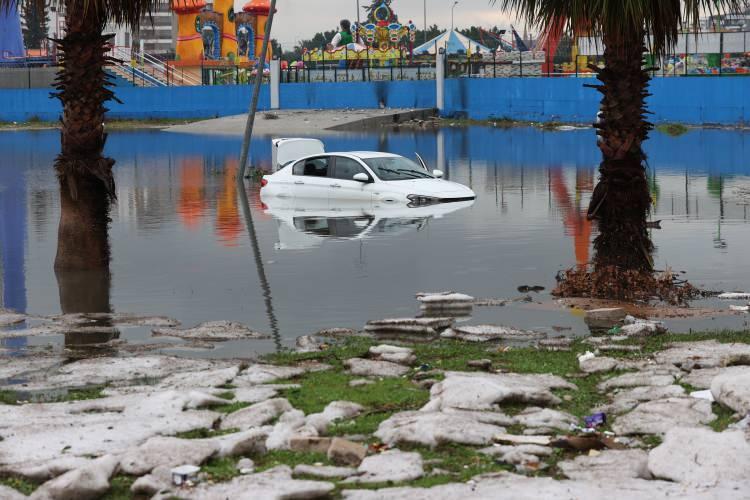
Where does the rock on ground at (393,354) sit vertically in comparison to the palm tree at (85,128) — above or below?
below

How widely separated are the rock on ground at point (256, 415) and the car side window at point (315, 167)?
18620 mm

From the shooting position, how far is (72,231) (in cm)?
1800

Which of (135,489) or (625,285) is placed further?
(625,285)

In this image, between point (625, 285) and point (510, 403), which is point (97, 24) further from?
point (510, 403)

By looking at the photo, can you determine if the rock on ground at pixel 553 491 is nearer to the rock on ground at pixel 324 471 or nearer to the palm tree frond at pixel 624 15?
the rock on ground at pixel 324 471

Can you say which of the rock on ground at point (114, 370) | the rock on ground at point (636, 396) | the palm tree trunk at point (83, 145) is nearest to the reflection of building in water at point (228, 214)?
the palm tree trunk at point (83, 145)

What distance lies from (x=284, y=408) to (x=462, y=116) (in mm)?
64390

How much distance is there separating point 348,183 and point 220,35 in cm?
7193

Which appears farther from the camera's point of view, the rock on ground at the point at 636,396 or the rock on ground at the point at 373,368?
the rock on ground at the point at 373,368

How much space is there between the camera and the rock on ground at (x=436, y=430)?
324 inches

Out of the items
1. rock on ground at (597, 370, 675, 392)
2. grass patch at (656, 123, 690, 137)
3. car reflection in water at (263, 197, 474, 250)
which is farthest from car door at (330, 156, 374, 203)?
grass patch at (656, 123, 690, 137)

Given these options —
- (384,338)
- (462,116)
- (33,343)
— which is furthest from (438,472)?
(462,116)

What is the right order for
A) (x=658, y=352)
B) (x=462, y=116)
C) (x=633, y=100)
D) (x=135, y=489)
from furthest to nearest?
(x=462, y=116) → (x=633, y=100) → (x=658, y=352) → (x=135, y=489)

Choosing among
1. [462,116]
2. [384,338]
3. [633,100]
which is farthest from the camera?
[462,116]
